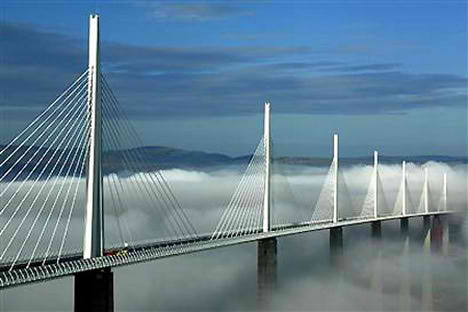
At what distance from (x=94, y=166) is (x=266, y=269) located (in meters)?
A: 18.1

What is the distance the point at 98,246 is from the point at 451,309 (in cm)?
2440

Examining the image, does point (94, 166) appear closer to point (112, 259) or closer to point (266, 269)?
point (112, 259)

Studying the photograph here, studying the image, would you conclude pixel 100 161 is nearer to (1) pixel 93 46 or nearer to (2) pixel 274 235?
(1) pixel 93 46

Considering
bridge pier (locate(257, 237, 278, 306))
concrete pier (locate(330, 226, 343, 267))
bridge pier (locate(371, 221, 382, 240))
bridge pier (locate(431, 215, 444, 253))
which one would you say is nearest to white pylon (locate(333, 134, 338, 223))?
concrete pier (locate(330, 226, 343, 267))

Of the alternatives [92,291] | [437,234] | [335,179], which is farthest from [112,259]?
[437,234]

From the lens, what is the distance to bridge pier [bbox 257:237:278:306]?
4212 centimetres

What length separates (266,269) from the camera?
4253 cm

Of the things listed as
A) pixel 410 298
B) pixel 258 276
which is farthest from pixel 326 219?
pixel 258 276

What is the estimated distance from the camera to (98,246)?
83.5 feet

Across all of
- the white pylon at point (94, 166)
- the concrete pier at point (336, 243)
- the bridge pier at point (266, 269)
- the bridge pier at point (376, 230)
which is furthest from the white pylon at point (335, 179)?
the white pylon at point (94, 166)

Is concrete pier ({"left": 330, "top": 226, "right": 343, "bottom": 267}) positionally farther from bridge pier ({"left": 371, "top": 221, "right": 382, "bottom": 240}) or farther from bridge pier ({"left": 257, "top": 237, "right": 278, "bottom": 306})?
bridge pier ({"left": 257, "top": 237, "right": 278, "bottom": 306})

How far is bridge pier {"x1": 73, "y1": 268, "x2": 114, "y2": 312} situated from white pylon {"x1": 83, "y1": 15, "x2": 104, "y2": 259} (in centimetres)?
55

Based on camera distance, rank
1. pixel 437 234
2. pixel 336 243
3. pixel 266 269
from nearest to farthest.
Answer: pixel 266 269, pixel 336 243, pixel 437 234

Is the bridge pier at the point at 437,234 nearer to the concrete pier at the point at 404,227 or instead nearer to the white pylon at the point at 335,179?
the concrete pier at the point at 404,227
